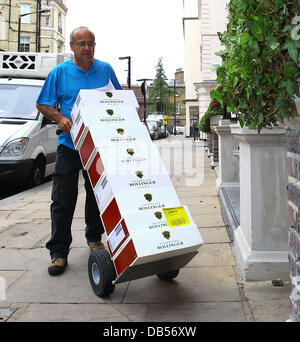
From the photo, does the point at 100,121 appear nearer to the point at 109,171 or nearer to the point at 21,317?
the point at 109,171

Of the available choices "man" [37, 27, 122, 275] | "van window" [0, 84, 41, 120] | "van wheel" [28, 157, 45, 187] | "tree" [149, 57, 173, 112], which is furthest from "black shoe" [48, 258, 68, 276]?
"tree" [149, 57, 173, 112]

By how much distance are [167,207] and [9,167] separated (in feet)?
17.7

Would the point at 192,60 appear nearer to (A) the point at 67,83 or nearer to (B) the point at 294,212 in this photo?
(A) the point at 67,83

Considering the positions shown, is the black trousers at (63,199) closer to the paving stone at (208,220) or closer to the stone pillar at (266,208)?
the stone pillar at (266,208)

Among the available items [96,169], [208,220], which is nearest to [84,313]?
[96,169]

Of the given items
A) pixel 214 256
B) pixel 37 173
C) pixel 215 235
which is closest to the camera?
pixel 214 256

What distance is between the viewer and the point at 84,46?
10.6ft

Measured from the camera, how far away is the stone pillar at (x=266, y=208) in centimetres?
299

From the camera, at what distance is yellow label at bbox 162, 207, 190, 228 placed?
103 inches

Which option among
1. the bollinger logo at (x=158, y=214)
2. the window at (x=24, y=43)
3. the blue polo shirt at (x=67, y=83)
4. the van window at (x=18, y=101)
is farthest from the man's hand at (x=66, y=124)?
the window at (x=24, y=43)

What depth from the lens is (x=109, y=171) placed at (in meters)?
2.69

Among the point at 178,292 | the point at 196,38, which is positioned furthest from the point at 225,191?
the point at 196,38

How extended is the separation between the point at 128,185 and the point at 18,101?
6.58m

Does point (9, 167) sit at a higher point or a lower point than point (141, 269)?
higher
